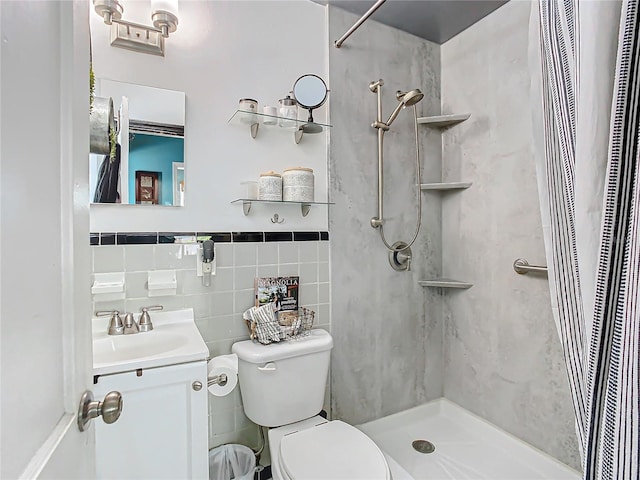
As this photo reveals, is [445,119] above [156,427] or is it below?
above

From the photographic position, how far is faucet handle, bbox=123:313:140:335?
137 cm

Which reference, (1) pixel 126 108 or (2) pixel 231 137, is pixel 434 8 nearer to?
(2) pixel 231 137

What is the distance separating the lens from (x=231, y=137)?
1.64 metres

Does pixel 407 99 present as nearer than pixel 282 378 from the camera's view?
No

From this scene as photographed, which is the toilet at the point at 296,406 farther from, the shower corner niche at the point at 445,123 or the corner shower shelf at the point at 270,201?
the shower corner niche at the point at 445,123

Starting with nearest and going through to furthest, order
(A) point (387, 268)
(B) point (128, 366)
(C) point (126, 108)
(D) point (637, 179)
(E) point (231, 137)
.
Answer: (D) point (637, 179)
(B) point (128, 366)
(C) point (126, 108)
(E) point (231, 137)
(A) point (387, 268)

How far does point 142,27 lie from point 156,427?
147 centimetres

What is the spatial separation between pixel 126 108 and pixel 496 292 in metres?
1.97

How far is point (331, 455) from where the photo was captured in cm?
127

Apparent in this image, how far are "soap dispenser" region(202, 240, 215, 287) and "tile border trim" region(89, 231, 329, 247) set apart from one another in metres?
0.07

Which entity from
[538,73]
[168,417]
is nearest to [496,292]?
[538,73]

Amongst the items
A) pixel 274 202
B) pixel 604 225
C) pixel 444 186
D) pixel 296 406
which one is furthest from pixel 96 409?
pixel 444 186

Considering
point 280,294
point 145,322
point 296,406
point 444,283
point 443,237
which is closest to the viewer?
point 145,322

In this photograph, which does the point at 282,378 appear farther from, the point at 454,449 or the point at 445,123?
the point at 445,123
